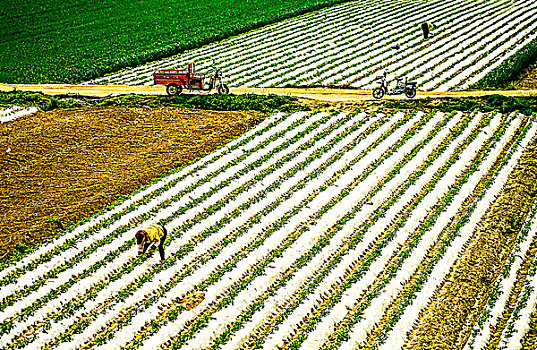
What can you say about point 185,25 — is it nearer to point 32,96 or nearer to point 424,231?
point 32,96

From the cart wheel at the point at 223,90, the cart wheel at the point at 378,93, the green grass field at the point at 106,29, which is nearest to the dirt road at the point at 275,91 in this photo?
the cart wheel at the point at 378,93

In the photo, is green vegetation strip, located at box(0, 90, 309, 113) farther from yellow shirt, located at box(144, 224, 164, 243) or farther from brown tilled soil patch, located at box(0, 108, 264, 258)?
yellow shirt, located at box(144, 224, 164, 243)

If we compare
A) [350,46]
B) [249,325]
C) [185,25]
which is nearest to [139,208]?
[249,325]

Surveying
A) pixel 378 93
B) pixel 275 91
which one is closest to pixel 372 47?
pixel 378 93

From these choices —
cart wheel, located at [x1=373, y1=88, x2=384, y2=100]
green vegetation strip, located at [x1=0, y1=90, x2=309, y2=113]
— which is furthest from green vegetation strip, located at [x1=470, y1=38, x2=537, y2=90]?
green vegetation strip, located at [x1=0, y1=90, x2=309, y2=113]

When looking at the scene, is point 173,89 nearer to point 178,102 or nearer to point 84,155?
point 178,102

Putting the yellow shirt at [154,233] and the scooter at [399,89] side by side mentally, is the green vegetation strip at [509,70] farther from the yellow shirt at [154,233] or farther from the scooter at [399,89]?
the yellow shirt at [154,233]
